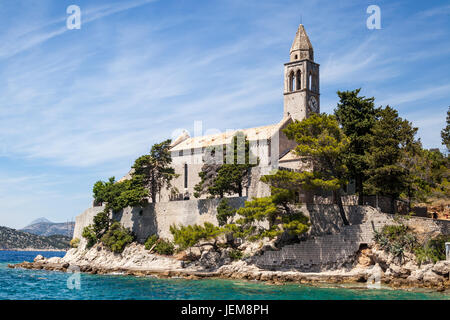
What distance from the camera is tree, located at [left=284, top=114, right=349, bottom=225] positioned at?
31.8 m

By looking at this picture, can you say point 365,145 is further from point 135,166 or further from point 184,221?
point 135,166

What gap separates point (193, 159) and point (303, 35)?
1570 cm

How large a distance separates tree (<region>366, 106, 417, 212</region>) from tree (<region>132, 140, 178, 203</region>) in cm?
1764

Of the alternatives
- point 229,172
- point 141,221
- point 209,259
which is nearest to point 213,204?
point 229,172

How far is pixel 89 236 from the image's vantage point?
45562 millimetres

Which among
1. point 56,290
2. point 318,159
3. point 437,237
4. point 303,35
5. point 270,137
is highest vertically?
point 303,35

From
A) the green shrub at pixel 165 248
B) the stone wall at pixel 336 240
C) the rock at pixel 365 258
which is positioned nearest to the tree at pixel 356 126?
the stone wall at pixel 336 240

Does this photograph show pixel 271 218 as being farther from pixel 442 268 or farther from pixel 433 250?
pixel 442 268

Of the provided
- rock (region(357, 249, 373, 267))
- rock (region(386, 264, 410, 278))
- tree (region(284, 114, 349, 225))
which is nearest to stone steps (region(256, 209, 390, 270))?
rock (region(357, 249, 373, 267))

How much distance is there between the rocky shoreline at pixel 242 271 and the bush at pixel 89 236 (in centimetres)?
86

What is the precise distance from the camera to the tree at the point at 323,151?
31.8m

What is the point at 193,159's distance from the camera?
49.6 meters
